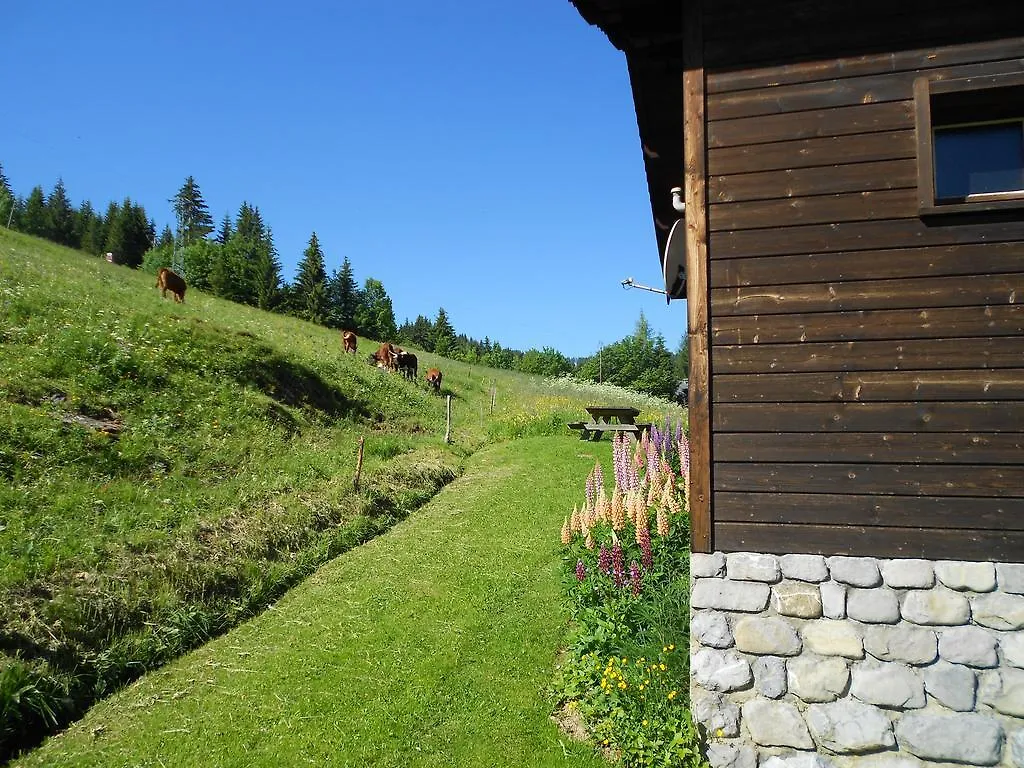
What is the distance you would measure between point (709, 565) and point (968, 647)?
5.46 ft

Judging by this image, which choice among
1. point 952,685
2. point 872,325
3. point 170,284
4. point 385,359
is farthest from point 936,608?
point 170,284

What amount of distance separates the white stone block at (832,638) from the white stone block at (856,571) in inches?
11.5

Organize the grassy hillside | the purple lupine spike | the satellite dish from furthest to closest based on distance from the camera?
the satellite dish, the grassy hillside, the purple lupine spike

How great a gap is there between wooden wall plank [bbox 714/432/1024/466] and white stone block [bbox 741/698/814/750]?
1668mm

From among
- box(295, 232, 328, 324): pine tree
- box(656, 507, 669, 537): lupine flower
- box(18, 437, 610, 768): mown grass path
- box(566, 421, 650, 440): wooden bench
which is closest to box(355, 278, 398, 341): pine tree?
box(295, 232, 328, 324): pine tree

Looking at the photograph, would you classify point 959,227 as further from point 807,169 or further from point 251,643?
point 251,643

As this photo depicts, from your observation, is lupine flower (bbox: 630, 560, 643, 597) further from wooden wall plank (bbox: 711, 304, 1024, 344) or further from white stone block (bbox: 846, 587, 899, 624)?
wooden wall plank (bbox: 711, 304, 1024, 344)

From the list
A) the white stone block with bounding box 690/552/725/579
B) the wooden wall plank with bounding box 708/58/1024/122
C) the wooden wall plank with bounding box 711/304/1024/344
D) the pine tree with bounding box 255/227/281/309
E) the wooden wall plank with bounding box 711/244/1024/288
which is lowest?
the white stone block with bounding box 690/552/725/579

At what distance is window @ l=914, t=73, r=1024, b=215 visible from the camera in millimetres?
4418

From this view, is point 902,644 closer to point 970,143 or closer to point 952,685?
point 952,685

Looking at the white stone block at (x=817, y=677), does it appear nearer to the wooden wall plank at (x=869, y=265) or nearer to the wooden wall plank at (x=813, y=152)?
the wooden wall plank at (x=869, y=265)

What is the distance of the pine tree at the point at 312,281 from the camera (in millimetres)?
69000

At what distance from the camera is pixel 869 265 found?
457 cm

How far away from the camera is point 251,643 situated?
697 cm
